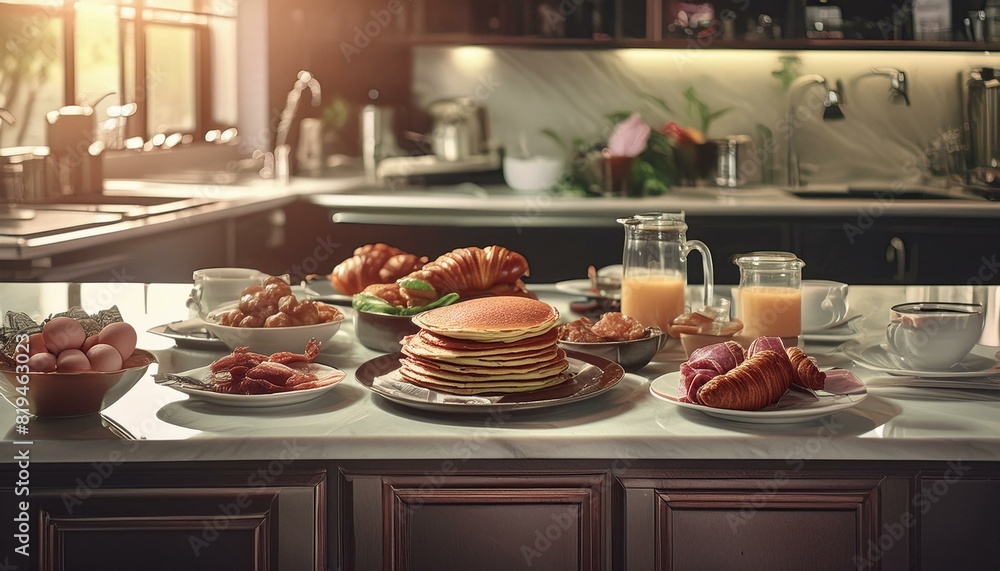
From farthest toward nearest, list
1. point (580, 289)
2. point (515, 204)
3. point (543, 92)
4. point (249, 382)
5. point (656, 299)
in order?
point (543, 92) < point (515, 204) < point (580, 289) < point (656, 299) < point (249, 382)

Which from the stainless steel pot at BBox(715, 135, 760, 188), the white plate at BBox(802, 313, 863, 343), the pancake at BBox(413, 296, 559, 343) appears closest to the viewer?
the pancake at BBox(413, 296, 559, 343)

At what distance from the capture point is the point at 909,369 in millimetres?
1466

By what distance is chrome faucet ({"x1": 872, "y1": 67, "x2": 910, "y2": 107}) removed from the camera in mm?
4387

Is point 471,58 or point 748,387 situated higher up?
point 471,58

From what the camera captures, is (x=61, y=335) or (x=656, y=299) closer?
(x=61, y=335)

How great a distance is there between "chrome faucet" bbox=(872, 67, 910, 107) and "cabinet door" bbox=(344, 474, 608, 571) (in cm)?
358

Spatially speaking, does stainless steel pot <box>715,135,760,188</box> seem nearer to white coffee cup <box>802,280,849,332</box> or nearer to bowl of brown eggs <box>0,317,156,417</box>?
white coffee cup <box>802,280,849,332</box>

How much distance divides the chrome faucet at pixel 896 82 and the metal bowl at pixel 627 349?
322cm

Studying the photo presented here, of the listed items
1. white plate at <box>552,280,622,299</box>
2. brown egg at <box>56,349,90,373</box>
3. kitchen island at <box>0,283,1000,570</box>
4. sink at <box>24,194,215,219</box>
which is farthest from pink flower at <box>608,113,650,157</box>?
brown egg at <box>56,349,90,373</box>

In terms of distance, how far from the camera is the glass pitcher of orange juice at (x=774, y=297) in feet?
5.31

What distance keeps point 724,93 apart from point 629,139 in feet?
2.56

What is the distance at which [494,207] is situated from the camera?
13.3ft

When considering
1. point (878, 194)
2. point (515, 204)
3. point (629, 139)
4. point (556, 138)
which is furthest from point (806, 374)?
point (556, 138)

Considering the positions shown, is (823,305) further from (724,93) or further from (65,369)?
(724,93)
